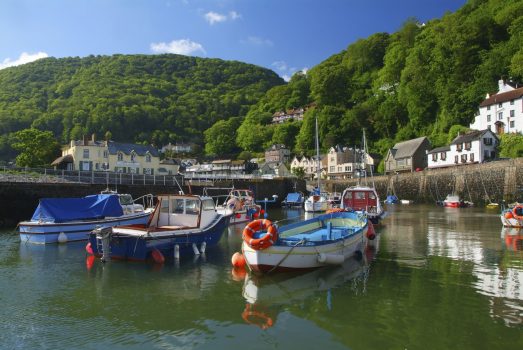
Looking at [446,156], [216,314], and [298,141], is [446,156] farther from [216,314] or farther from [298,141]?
[216,314]

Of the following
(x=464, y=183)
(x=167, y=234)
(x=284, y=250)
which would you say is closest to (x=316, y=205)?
(x=464, y=183)

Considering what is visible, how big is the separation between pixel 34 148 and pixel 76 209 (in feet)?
160

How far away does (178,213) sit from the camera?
21766 mm

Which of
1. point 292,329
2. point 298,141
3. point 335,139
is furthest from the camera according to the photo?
point 298,141

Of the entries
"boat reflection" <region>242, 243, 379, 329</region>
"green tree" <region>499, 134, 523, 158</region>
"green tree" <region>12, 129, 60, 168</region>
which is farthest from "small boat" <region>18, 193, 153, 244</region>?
"green tree" <region>499, 134, 523, 158</region>

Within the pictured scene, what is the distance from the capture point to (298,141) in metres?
136

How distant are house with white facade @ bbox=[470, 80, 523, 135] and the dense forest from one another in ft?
13.3

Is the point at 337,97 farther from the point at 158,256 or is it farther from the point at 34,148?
the point at 158,256

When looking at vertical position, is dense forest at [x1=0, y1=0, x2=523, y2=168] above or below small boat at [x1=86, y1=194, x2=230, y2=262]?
above

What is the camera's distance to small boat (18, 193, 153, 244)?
2458 centimetres

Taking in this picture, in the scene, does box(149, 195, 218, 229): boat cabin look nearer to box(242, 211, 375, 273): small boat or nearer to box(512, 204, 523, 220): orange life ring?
box(242, 211, 375, 273): small boat

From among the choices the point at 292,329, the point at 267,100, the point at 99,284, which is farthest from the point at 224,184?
the point at 267,100

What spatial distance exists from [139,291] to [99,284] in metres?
1.99

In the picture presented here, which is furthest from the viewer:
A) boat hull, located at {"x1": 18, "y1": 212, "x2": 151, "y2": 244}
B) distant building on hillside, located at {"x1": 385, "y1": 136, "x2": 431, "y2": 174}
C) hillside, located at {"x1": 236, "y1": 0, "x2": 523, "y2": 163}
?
distant building on hillside, located at {"x1": 385, "y1": 136, "x2": 431, "y2": 174}
